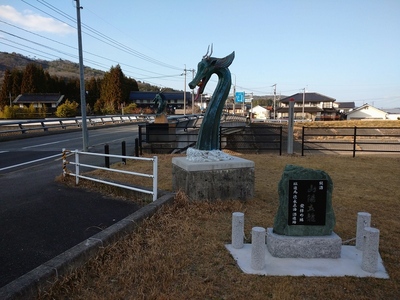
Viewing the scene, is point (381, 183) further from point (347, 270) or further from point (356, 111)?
point (356, 111)

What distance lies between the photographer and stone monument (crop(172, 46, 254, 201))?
19.4 ft

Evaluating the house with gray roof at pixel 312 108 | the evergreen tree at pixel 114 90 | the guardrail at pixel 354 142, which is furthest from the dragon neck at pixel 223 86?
the house with gray roof at pixel 312 108

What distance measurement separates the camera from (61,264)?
3135 millimetres

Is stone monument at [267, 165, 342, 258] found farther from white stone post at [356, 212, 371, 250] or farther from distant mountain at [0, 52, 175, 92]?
distant mountain at [0, 52, 175, 92]

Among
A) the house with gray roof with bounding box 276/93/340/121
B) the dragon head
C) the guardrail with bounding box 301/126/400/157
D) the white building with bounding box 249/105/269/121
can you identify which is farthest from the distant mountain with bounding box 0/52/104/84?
the dragon head

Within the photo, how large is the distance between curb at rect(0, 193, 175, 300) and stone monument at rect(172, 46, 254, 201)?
4.89 feet

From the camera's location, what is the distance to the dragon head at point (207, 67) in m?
6.33

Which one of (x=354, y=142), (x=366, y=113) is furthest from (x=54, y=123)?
(x=366, y=113)

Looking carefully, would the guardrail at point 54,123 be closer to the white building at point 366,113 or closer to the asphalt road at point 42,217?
the asphalt road at point 42,217

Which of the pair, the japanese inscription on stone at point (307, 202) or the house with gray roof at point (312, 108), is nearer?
the japanese inscription on stone at point (307, 202)

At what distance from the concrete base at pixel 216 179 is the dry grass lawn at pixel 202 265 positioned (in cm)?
21

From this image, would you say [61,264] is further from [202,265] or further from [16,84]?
[16,84]

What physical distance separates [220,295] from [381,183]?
22.9 ft

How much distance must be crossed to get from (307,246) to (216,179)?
2.42 metres
